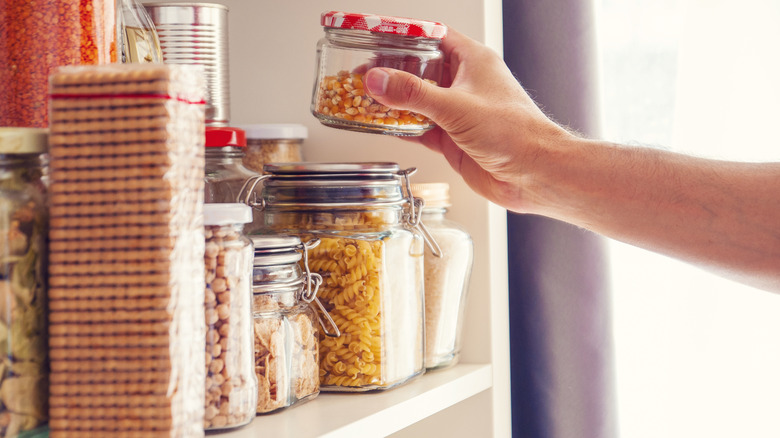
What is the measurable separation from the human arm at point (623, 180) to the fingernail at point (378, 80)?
0.27ft

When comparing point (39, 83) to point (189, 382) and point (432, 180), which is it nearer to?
point (189, 382)

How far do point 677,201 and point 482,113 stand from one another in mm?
239

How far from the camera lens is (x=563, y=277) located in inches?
46.2

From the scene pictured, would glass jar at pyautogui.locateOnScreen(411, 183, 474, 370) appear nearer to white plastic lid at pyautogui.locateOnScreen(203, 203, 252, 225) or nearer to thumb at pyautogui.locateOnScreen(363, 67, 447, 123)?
thumb at pyautogui.locateOnScreen(363, 67, 447, 123)

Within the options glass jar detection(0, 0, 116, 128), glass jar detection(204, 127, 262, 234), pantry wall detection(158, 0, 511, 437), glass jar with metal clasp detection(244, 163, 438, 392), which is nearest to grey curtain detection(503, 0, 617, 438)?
pantry wall detection(158, 0, 511, 437)

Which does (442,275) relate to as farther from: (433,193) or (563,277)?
(563,277)

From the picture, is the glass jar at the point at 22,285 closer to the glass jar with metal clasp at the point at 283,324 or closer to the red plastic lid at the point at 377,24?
the glass jar with metal clasp at the point at 283,324

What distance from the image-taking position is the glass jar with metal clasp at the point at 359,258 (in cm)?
79

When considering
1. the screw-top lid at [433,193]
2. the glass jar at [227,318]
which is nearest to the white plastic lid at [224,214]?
the glass jar at [227,318]

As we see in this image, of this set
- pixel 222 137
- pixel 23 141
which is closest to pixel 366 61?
pixel 222 137

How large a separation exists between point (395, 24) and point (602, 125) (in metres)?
0.49

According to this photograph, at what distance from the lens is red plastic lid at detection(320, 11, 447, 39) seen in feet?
2.57

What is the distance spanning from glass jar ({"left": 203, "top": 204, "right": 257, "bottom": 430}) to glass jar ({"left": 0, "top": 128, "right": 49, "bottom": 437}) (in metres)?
0.14

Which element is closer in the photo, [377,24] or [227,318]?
[227,318]
